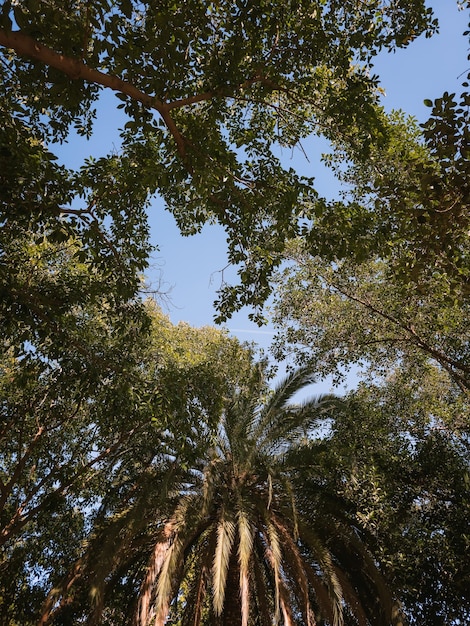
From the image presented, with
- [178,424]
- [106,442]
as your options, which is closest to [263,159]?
[178,424]

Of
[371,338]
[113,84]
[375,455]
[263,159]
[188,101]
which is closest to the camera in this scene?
[113,84]

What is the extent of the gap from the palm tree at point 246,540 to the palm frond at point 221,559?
0.05 feet

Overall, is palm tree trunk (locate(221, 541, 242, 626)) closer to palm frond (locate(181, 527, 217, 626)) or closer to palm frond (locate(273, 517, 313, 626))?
palm frond (locate(181, 527, 217, 626))

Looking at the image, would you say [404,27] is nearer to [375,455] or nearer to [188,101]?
[188,101]

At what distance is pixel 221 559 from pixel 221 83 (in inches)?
255

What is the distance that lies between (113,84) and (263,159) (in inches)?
113

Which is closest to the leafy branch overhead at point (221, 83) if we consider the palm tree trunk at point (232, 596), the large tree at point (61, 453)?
the large tree at point (61, 453)

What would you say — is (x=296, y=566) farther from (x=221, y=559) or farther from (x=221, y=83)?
(x=221, y=83)

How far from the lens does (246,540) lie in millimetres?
7352

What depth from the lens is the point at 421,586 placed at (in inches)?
340

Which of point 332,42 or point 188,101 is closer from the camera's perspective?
point 188,101

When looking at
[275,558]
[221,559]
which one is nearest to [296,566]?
[275,558]

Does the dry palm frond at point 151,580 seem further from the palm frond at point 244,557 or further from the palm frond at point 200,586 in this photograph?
the palm frond at point 244,557

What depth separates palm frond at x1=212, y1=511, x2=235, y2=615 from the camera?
6723 mm
